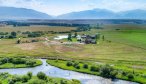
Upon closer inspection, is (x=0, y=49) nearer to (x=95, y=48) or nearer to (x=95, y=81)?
(x=95, y=48)

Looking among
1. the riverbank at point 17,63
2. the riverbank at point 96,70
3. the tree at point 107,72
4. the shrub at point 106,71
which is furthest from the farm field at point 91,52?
the riverbank at point 17,63

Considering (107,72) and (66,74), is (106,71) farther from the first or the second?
(66,74)

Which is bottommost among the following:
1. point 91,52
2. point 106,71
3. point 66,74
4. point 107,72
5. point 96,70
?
point 91,52

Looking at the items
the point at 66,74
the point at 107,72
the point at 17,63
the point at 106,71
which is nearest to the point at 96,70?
the point at 106,71

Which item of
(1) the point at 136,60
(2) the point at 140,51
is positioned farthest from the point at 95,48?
(1) the point at 136,60

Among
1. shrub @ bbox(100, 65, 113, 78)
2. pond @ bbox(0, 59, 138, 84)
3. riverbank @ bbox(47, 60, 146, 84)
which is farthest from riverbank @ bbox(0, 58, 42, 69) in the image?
shrub @ bbox(100, 65, 113, 78)

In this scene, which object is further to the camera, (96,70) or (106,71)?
(96,70)

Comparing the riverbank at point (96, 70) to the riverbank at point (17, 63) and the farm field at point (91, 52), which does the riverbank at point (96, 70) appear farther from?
the farm field at point (91, 52)

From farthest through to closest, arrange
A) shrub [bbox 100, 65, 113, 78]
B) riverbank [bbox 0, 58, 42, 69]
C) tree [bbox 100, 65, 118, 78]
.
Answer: riverbank [bbox 0, 58, 42, 69], shrub [bbox 100, 65, 113, 78], tree [bbox 100, 65, 118, 78]

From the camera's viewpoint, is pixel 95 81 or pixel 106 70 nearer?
pixel 95 81

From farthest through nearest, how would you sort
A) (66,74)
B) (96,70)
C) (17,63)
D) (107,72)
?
(17,63), (96,70), (66,74), (107,72)

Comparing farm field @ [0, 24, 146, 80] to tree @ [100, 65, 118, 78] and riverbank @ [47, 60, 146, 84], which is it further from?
tree @ [100, 65, 118, 78]
